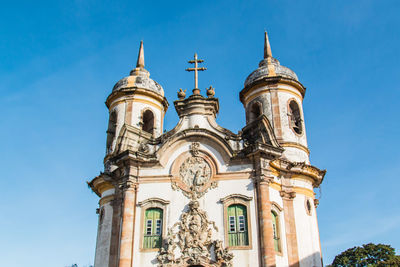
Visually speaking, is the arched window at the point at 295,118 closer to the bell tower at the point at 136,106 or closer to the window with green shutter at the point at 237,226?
the window with green shutter at the point at 237,226

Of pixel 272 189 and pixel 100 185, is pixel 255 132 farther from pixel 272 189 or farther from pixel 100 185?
pixel 100 185

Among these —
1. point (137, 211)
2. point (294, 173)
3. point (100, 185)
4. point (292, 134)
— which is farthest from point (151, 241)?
point (292, 134)

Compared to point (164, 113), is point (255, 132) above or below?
below

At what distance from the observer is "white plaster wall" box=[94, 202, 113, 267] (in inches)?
834

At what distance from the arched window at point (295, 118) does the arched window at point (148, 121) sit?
8.11 metres

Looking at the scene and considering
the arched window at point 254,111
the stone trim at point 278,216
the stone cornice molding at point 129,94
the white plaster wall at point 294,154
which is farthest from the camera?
the stone cornice molding at point 129,94

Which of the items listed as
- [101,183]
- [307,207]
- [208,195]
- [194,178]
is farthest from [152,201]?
[307,207]

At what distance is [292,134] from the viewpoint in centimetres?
2353

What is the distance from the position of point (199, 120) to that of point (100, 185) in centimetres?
652

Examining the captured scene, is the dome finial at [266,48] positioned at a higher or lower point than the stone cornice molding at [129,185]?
higher

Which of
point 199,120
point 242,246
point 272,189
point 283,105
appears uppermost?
point 283,105

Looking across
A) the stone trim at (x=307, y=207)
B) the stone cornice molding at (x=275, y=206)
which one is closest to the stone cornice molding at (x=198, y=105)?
the stone cornice molding at (x=275, y=206)

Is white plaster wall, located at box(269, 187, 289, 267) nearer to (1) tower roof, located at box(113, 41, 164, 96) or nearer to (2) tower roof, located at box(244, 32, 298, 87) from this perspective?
(2) tower roof, located at box(244, 32, 298, 87)

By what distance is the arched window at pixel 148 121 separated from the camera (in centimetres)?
2595
